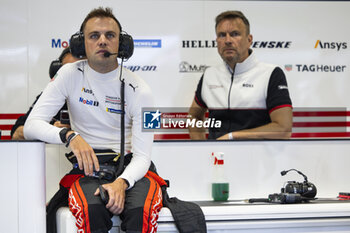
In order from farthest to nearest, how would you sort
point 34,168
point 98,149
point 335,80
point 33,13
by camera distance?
point 335,80, point 33,13, point 98,149, point 34,168

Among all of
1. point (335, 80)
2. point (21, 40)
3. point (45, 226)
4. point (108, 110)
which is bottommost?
point (45, 226)

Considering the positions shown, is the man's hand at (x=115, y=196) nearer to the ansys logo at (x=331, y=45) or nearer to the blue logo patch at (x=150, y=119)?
the blue logo patch at (x=150, y=119)

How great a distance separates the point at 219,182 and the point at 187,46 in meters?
1.58

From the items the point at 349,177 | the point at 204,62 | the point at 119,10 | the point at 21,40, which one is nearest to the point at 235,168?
the point at 349,177

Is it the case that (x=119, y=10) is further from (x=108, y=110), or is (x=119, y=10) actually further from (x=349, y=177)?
(x=349, y=177)

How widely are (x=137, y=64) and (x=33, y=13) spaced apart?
0.94 m

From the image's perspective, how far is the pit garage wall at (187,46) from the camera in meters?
3.94

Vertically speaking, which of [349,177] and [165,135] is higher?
[165,135]

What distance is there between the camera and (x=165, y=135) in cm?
399

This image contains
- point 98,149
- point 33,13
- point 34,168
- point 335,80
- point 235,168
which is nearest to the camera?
point 34,168

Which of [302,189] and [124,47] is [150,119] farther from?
[302,189]

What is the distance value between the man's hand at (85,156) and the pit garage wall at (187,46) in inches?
64.6

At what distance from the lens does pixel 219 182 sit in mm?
2926

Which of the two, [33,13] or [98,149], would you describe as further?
[33,13]
